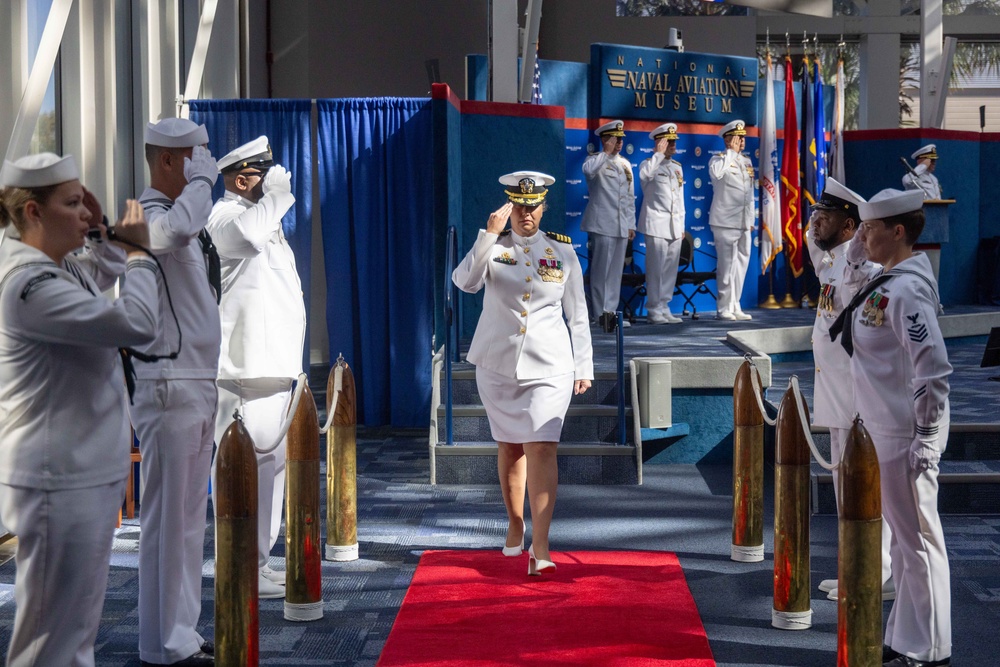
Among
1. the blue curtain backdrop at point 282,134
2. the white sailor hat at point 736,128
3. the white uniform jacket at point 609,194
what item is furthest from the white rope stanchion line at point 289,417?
the white sailor hat at point 736,128

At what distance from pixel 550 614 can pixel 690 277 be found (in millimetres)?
8447

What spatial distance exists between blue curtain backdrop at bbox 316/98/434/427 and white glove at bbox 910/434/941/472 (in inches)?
199

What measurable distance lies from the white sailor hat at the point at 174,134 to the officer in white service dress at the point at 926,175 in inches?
434

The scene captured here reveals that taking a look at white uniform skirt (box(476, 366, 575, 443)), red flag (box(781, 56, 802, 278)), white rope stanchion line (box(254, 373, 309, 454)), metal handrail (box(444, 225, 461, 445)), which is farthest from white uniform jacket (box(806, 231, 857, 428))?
red flag (box(781, 56, 802, 278))

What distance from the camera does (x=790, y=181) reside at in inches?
520

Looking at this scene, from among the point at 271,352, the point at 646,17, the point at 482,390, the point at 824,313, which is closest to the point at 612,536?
the point at 482,390

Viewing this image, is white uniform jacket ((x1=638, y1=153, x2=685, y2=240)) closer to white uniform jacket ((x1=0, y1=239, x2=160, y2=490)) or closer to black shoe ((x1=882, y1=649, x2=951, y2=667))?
black shoe ((x1=882, y1=649, x2=951, y2=667))

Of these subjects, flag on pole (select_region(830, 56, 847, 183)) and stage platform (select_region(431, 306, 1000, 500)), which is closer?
stage platform (select_region(431, 306, 1000, 500))

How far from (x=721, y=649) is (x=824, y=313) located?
1464 millimetres

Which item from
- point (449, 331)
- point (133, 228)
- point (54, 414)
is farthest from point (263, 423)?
point (449, 331)

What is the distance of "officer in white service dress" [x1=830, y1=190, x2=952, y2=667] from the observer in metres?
3.71

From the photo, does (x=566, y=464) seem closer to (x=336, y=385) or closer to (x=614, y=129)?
(x=336, y=385)

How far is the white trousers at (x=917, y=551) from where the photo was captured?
374cm

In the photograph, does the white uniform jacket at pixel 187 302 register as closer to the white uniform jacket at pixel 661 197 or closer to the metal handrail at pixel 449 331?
the metal handrail at pixel 449 331
